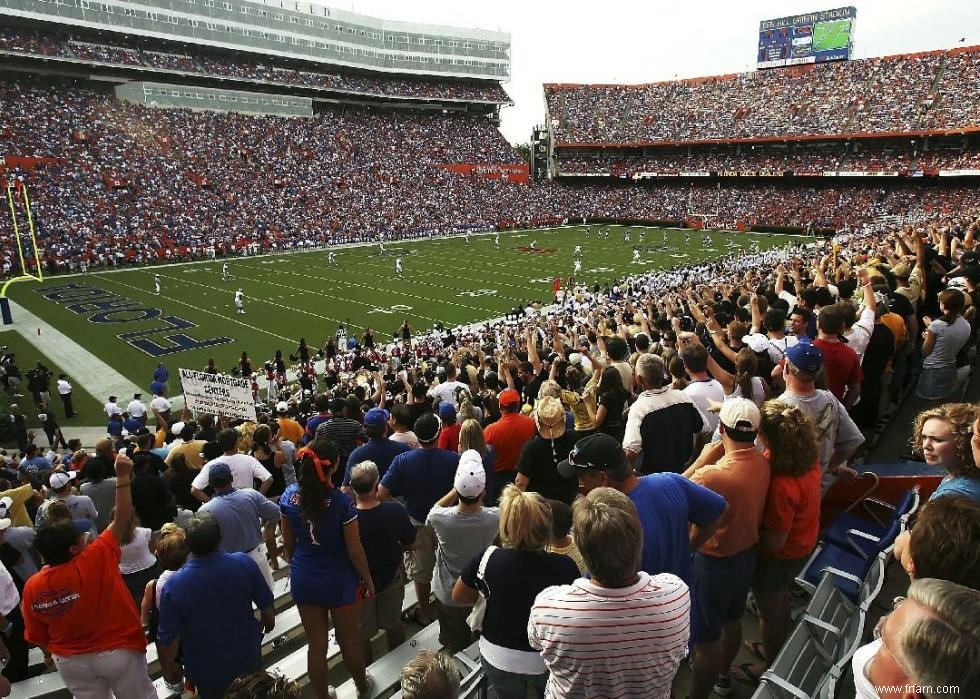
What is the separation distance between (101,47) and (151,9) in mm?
6981

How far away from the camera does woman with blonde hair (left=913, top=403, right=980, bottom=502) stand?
3002mm

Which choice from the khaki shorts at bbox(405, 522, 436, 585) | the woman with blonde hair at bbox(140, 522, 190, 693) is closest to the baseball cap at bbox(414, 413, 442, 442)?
the khaki shorts at bbox(405, 522, 436, 585)

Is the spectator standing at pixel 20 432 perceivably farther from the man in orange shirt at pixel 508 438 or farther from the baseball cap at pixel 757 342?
the baseball cap at pixel 757 342

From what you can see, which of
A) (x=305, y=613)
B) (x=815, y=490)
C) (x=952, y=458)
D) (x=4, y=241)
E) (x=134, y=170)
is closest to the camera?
(x=952, y=458)

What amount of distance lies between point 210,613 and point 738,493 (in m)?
3.01

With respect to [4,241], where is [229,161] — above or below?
above

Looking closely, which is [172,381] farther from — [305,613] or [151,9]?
[151,9]

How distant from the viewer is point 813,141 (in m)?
59.0

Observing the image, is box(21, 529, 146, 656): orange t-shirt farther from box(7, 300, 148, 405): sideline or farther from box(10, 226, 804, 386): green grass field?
box(10, 226, 804, 386): green grass field

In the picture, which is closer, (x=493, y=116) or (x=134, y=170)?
(x=134, y=170)

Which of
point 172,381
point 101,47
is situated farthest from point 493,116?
point 172,381

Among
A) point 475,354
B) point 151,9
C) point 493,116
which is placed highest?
point 151,9

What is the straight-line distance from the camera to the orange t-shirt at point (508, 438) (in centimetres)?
530

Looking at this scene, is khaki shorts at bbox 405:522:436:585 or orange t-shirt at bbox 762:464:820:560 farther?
khaki shorts at bbox 405:522:436:585
